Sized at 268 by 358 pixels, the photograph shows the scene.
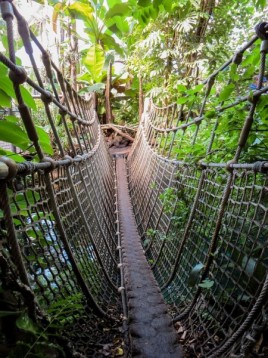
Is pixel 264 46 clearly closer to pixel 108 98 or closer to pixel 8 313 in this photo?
pixel 8 313

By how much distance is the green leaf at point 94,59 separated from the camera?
591 cm

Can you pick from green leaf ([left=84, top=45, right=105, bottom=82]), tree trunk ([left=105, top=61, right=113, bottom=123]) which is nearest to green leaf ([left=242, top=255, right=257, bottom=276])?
green leaf ([left=84, top=45, right=105, bottom=82])

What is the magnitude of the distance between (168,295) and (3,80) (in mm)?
1350

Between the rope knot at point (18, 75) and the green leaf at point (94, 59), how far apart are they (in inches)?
225

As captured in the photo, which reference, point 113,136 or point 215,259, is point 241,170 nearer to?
point 215,259

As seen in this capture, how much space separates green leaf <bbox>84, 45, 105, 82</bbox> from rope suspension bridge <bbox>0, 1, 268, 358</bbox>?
4.61 meters

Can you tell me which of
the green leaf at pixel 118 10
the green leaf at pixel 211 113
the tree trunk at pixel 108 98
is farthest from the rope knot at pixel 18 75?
the tree trunk at pixel 108 98

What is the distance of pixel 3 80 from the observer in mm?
713

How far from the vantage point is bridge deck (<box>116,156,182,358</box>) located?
3.79 feet

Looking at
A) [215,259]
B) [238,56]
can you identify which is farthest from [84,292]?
[238,56]

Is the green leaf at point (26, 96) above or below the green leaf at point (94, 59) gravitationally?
below

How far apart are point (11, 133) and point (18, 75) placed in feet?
0.45

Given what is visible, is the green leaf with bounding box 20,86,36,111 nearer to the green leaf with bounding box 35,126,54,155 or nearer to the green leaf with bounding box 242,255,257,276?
the green leaf with bounding box 35,126,54,155

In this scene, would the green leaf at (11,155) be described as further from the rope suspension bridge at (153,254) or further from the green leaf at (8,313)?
the green leaf at (8,313)
